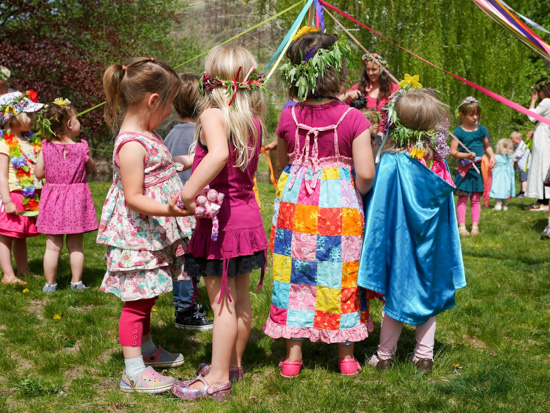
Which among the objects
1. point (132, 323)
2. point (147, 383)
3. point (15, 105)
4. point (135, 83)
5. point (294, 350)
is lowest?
point (147, 383)

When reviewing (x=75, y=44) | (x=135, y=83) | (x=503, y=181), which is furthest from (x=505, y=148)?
(x=75, y=44)

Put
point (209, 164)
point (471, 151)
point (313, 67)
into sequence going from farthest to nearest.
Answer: point (471, 151), point (313, 67), point (209, 164)

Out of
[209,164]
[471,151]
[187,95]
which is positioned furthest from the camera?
[471,151]

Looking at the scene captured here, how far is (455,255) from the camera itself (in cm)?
331

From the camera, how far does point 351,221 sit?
3158mm

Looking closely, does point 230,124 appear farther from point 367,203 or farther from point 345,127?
point 367,203

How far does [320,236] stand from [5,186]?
11.0ft

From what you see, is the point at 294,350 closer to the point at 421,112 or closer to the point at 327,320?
the point at 327,320

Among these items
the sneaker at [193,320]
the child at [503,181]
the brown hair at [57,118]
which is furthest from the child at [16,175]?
the child at [503,181]

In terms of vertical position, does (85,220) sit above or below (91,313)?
above

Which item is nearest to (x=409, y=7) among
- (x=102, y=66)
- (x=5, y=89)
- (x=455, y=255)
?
(x=102, y=66)

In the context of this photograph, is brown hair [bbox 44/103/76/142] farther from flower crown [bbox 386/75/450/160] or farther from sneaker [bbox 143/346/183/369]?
flower crown [bbox 386/75/450/160]

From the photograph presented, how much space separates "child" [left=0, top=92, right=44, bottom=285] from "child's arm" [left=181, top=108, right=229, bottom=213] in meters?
2.99

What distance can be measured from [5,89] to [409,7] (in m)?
9.33
